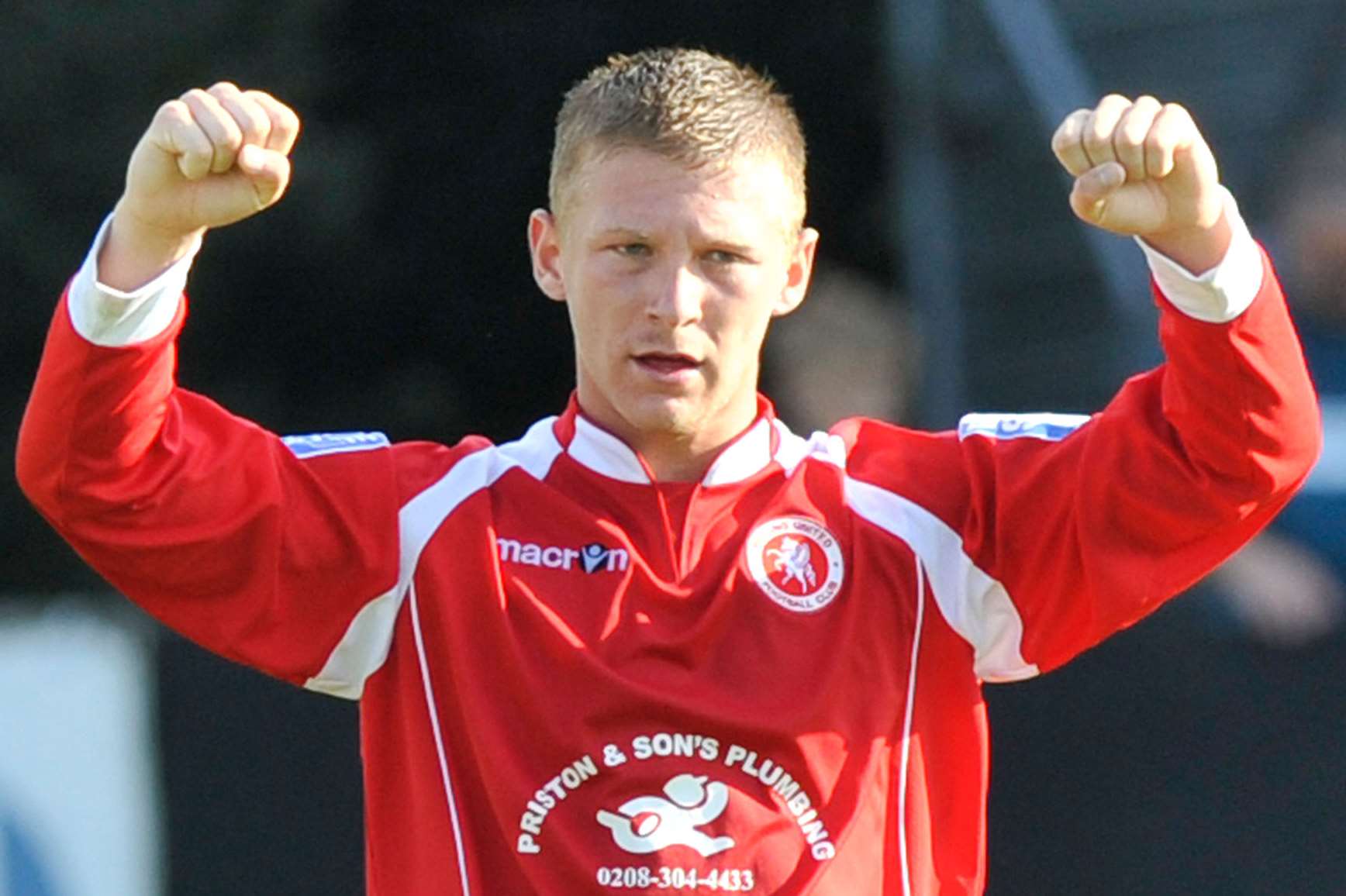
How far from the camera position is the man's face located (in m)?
2.70

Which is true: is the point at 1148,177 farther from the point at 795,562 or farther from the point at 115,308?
the point at 115,308

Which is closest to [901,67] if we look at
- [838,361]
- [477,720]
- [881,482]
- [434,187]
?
[838,361]

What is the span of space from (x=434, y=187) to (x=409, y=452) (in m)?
2.49

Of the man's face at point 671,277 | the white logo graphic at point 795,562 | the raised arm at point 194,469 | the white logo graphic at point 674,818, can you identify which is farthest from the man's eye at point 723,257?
the white logo graphic at point 674,818

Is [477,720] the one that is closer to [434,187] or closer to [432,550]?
[432,550]

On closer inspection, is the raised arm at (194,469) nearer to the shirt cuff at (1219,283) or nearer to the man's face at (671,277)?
the man's face at (671,277)

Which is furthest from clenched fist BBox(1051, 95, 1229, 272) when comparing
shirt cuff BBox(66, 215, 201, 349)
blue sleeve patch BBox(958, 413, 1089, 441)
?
shirt cuff BBox(66, 215, 201, 349)

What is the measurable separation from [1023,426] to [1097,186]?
1.42 ft

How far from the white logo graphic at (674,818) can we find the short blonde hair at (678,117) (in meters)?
0.68

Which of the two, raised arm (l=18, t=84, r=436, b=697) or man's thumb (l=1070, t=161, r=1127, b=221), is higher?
man's thumb (l=1070, t=161, r=1127, b=221)

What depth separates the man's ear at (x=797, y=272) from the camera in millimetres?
2887

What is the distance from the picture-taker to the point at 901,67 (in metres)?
5.19

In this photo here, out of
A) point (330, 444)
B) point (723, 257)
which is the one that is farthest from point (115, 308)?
point (723, 257)

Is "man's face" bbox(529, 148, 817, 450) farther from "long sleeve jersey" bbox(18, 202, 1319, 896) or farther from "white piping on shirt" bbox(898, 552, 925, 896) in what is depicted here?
"white piping on shirt" bbox(898, 552, 925, 896)
